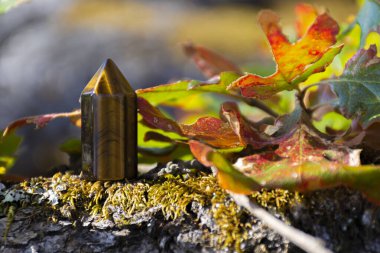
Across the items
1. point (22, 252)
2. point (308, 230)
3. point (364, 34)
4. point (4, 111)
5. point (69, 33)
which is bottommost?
point (308, 230)

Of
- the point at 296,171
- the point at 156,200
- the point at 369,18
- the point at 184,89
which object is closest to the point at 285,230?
the point at 296,171

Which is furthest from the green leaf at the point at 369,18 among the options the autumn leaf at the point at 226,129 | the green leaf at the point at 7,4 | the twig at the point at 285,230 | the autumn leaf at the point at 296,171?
the green leaf at the point at 7,4

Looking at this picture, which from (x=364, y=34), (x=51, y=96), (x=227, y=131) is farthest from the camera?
(x=51, y=96)

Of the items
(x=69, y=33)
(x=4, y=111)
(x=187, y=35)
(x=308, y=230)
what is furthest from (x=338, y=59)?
(x=187, y=35)

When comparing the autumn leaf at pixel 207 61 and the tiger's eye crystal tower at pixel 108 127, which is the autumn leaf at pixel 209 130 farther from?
the autumn leaf at pixel 207 61

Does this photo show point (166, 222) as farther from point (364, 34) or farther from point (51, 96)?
point (51, 96)

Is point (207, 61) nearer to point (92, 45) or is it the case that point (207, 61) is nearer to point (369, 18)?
point (369, 18)

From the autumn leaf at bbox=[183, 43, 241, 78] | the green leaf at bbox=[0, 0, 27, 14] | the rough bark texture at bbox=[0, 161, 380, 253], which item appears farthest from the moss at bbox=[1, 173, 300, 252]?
the autumn leaf at bbox=[183, 43, 241, 78]
